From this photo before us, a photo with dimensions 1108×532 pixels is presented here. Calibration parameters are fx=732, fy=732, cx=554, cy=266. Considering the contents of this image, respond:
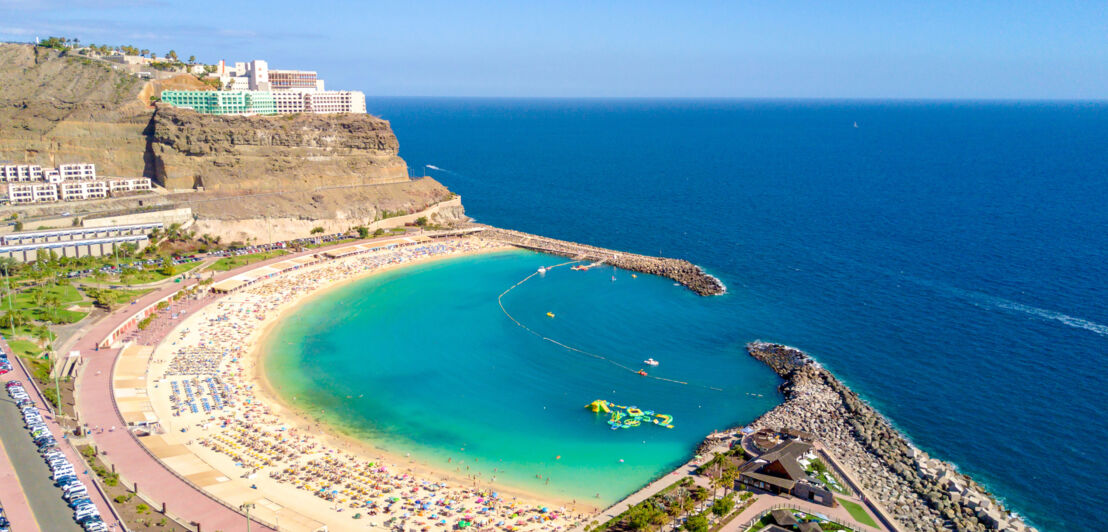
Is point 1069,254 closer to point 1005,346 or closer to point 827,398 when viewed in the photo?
point 1005,346

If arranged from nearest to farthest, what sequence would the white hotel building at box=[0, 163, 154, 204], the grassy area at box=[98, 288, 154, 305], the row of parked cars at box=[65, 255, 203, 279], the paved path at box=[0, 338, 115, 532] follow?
the paved path at box=[0, 338, 115, 532] < the grassy area at box=[98, 288, 154, 305] < the row of parked cars at box=[65, 255, 203, 279] < the white hotel building at box=[0, 163, 154, 204]

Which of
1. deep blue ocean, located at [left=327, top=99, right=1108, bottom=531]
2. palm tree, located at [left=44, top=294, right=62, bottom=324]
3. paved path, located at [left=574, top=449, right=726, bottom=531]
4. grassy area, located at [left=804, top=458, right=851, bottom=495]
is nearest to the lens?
paved path, located at [left=574, top=449, right=726, bottom=531]

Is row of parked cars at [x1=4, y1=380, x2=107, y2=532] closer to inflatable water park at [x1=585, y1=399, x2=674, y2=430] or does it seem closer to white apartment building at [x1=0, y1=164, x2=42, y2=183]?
inflatable water park at [x1=585, y1=399, x2=674, y2=430]

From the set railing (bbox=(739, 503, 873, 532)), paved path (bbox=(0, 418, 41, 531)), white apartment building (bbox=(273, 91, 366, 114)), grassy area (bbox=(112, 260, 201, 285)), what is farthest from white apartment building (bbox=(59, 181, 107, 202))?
railing (bbox=(739, 503, 873, 532))

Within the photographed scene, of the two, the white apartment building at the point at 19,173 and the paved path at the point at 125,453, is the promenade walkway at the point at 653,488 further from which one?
the white apartment building at the point at 19,173

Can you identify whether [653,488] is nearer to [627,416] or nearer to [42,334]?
[627,416]

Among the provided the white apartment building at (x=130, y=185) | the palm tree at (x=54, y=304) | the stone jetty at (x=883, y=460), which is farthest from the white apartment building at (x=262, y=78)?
the stone jetty at (x=883, y=460)

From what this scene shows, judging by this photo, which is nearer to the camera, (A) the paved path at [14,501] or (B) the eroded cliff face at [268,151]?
(A) the paved path at [14,501]

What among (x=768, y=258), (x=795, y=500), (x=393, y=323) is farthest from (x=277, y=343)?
(x=768, y=258)
